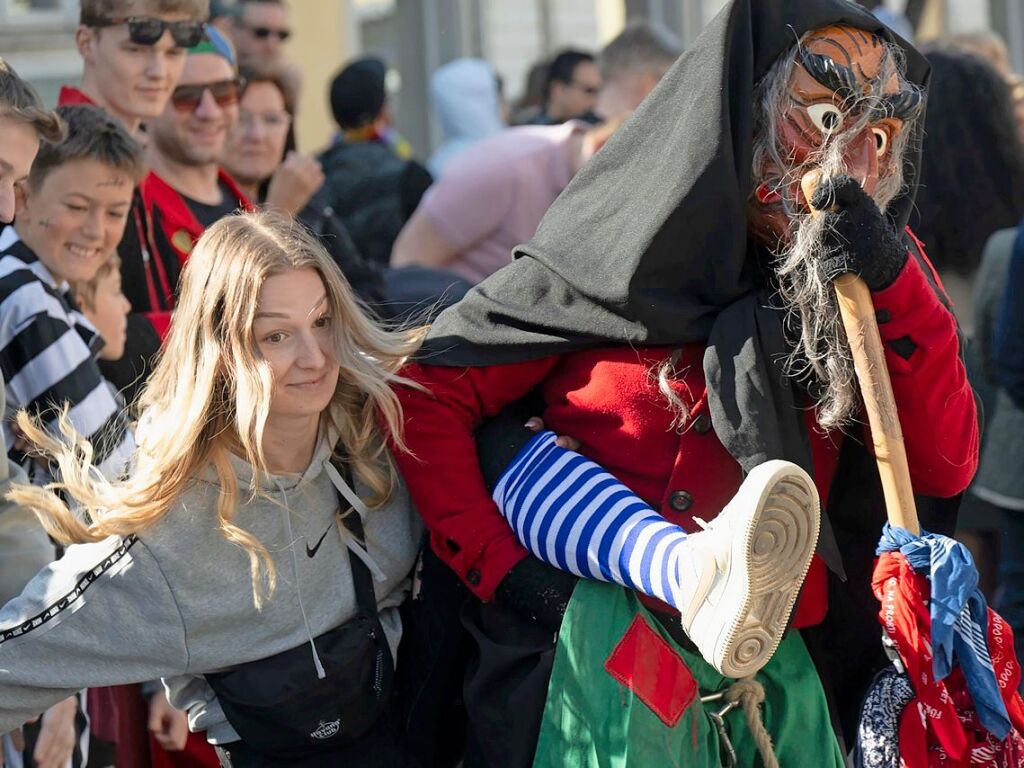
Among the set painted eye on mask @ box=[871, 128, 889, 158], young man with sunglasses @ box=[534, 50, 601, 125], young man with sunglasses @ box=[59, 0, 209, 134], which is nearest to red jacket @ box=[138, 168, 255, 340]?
young man with sunglasses @ box=[59, 0, 209, 134]

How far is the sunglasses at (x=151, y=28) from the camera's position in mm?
3848

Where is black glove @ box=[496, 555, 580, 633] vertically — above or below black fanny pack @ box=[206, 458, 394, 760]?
above

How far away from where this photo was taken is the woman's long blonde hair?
257 cm

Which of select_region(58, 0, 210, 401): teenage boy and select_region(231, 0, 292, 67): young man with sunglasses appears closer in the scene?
select_region(58, 0, 210, 401): teenage boy

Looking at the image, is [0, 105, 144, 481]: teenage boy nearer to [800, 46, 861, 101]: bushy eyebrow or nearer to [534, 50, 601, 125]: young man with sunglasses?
[800, 46, 861, 101]: bushy eyebrow

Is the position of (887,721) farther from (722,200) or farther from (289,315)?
(289,315)

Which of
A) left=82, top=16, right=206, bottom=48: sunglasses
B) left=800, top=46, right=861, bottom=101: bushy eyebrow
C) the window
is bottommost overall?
the window

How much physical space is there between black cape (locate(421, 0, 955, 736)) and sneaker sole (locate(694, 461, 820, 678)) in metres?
0.18

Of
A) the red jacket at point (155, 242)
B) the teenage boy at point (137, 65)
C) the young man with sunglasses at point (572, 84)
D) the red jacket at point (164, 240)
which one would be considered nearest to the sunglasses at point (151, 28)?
the teenage boy at point (137, 65)

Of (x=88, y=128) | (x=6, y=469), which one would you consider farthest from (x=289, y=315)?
(x=88, y=128)

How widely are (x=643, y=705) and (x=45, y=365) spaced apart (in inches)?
53.8

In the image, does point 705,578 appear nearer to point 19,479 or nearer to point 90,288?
point 19,479

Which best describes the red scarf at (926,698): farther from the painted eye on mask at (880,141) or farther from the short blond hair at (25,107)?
the short blond hair at (25,107)

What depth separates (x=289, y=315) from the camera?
8.65 ft
